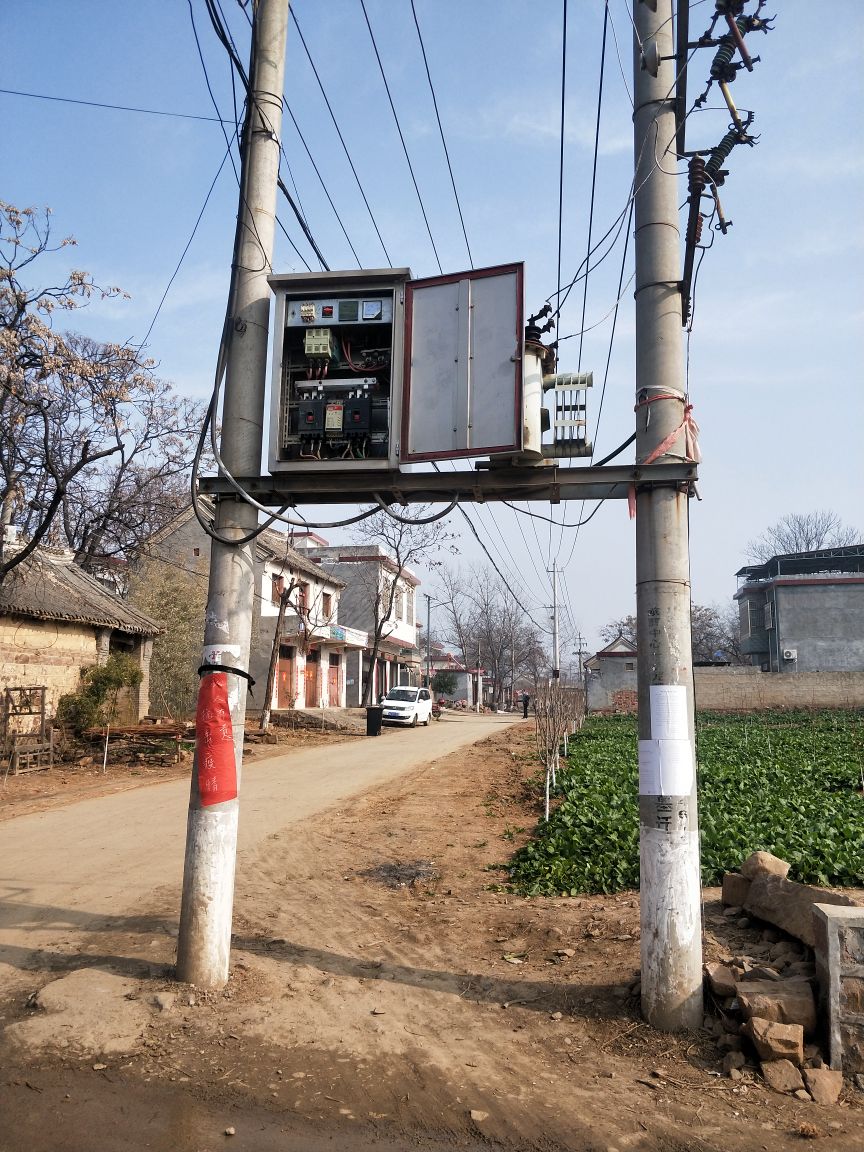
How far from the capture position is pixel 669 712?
543 centimetres

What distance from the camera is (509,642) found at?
80.9m

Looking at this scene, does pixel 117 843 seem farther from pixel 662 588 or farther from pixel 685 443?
pixel 685 443

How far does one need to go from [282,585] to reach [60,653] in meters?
16.9

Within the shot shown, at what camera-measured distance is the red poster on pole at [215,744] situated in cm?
589

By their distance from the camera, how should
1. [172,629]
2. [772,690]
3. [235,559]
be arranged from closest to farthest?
1. [235,559]
2. [172,629]
3. [772,690]

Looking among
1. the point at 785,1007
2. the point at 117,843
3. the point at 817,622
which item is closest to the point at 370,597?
the point at 817,622

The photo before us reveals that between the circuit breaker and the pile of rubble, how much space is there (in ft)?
14.0

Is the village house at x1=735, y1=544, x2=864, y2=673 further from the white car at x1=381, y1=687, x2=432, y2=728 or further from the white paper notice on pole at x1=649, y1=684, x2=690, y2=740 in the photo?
the white paper notice on pole at x1=649, y1=684, x2=690, y2=740

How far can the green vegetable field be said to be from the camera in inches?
327

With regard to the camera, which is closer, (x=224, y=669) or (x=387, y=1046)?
(x=387, y=1046)

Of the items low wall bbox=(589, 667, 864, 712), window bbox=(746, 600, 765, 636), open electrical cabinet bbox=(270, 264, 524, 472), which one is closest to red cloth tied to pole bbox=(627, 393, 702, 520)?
open electrical cabinet bbox=(270, 264, 524, 472)

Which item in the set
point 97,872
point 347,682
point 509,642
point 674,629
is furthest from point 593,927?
point 509,642

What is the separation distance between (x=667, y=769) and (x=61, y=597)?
65.1 feet

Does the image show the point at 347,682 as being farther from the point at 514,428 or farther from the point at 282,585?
the point at 514,428
